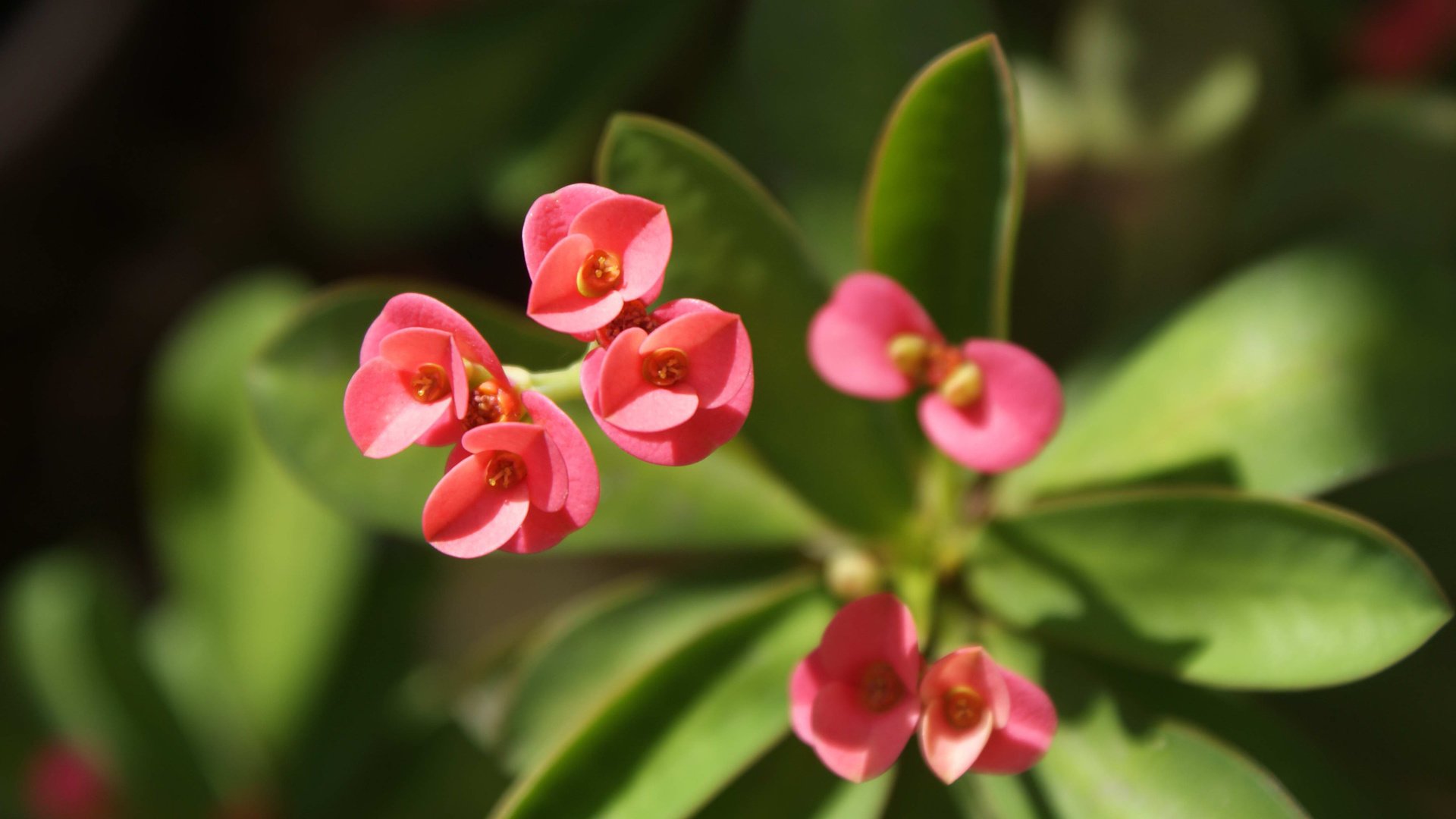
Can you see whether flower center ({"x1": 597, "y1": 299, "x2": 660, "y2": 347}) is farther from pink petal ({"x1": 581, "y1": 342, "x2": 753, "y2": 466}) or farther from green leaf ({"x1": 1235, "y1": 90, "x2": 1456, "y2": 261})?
green leaf ({"x1": 1235, "y1": 90, "x2": 1456, "y2": 261})

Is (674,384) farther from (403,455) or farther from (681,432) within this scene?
(403,455)

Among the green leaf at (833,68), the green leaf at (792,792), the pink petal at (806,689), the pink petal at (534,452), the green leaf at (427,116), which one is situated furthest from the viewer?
the green leaf at (427,116)

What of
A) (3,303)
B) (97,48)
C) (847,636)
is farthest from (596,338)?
(3,303)

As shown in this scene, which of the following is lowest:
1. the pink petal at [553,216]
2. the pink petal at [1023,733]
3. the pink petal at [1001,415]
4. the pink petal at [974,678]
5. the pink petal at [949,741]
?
the pink petal at [1023,733]

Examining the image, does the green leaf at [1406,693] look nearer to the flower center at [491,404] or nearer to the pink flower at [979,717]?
the pink flower at [979,717]

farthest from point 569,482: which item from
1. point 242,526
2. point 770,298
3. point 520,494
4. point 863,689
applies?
point 242,526

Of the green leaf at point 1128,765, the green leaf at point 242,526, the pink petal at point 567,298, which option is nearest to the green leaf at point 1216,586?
the green leaf at point 1128,765
